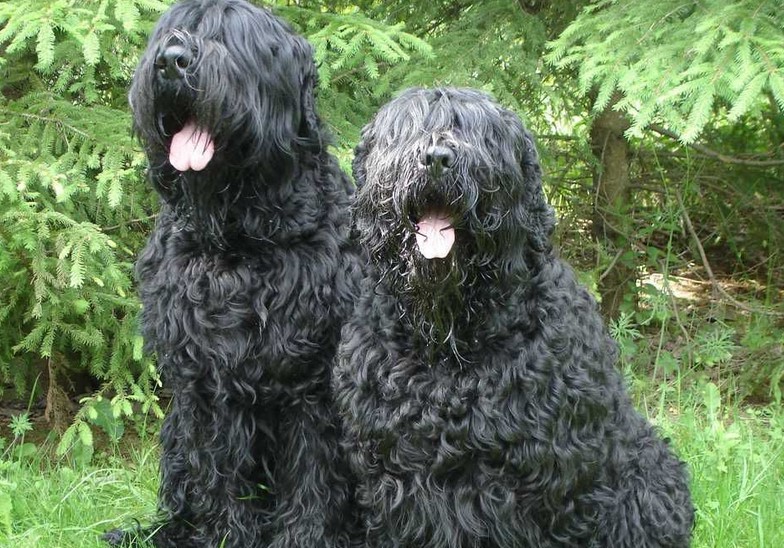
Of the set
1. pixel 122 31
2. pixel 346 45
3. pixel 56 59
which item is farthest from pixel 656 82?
pixel 56 59

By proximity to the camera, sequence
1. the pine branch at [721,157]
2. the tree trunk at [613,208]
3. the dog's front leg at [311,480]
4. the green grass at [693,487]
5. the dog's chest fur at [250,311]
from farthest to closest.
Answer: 1. the tree trunk at [613,208]
2. the pine branch at [721,157]
3. the green grass at [693,487]
4. the dog's front leg at [311,480]
5. the dog's chest fur at [250,311]

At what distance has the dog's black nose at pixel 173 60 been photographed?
2879 mm

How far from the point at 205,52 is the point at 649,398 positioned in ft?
10.4

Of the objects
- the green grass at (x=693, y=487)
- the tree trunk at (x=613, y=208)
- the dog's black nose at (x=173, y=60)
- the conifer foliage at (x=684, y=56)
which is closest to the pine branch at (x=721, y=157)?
the tree trunk at (x=613, y=208)

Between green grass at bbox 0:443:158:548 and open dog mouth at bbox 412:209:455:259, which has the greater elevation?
open dog mouth at bbox 412:209:455:259

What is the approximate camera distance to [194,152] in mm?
2982

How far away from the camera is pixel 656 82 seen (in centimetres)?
364

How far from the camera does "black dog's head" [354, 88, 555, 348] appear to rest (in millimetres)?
2598

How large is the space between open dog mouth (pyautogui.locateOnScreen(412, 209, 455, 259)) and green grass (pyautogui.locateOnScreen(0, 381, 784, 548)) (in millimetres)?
1845

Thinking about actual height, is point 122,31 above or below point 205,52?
below

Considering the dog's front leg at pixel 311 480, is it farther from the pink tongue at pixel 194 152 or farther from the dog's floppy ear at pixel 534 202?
the dog's floppy ear at pixel 534 202

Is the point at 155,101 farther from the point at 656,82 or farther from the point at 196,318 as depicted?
the point at 656,82

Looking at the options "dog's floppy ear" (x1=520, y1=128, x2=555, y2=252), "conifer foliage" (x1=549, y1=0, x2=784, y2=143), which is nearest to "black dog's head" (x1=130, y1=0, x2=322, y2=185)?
"dog's floppy ear" (x1=520, y1=128, x2=555, y2=252)

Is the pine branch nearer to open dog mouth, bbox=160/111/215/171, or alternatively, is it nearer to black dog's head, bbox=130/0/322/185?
black dog's head, bbox=130/0/322/185
